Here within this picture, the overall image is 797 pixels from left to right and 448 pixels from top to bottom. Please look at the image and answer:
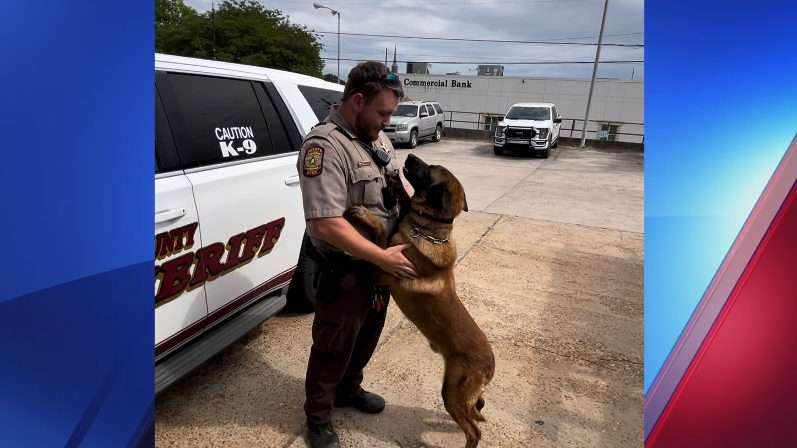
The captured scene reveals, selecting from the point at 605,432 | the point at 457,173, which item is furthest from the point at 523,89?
the point at 605,432

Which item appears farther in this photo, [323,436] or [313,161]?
[323,436]

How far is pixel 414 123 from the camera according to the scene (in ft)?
53.7

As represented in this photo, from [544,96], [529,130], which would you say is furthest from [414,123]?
[544,96]

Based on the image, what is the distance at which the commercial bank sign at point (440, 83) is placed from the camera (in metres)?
33.9

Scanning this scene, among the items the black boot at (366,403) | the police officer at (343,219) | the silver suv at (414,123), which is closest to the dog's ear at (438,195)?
the police officer at (343,219)

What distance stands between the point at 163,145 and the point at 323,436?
1.65 meters

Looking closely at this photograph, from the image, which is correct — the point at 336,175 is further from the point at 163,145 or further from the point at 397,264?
the point at 163,145

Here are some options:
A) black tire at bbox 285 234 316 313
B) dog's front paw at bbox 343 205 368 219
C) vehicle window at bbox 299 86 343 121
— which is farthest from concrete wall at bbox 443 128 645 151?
dog's front paw at bbox 343 205 368 219

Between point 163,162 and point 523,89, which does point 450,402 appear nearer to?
point 163,162

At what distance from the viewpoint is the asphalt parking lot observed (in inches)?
92.9

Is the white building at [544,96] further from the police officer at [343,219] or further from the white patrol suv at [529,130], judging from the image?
the police officer at [343,219]

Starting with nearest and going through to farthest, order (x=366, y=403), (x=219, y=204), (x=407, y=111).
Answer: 1. (x=219, y=204)
2. (x=366, y=403)
3. (x=407, y=111)

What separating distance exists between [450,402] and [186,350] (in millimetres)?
1390

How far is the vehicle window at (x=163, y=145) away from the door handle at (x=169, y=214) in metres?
0.22
